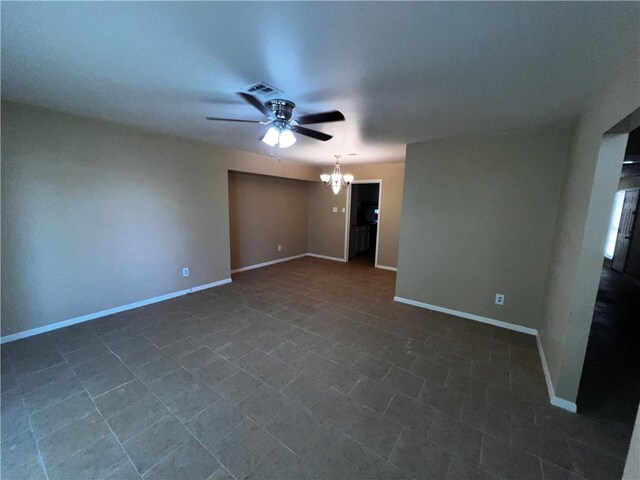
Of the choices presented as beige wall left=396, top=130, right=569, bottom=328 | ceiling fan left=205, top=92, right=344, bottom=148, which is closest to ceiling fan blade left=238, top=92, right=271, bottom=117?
ceiling fan left=205, top=92, right=344, bottom=148

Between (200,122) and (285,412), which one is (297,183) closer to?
(200,122)

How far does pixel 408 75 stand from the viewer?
164 cm

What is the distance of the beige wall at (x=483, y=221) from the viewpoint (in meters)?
2.76

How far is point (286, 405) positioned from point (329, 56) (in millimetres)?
2387

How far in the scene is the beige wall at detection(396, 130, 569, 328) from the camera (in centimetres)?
276

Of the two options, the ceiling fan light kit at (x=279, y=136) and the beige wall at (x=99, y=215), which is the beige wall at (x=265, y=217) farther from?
the ceiling fan light kit at (x=279, y=136)

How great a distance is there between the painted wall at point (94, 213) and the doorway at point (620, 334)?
454 centimetres

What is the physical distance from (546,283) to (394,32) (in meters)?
3.10

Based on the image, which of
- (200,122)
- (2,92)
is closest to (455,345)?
(200,122)

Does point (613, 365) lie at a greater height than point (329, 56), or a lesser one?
lesser

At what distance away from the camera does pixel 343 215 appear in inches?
243

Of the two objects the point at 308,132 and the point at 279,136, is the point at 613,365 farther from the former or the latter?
the point at 279,136

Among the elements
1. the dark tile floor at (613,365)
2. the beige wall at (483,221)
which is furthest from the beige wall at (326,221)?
the dark tile floor at (613,365)

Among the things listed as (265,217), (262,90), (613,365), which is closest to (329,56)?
(262,90)
